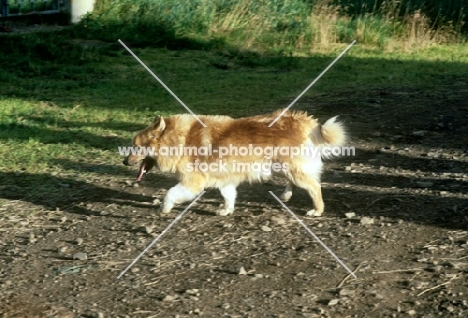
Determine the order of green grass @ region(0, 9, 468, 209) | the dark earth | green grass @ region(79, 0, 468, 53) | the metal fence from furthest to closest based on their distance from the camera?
1. the metal fence
2. green grass @ region(79, 0, 468, 53)
3. green grass @ region(0, 9, 468, 209)
4. the dark earth

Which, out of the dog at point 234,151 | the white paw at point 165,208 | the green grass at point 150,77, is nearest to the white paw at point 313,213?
the dog at point 234,151

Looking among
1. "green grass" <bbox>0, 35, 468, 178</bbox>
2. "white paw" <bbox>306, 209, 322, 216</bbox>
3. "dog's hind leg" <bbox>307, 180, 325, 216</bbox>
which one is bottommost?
"green grass" <bbox>0, 35, 468, 178</bbox>

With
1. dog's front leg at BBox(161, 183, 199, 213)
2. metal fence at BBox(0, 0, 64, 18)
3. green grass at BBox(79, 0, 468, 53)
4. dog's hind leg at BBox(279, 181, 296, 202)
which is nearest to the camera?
dog's front leg at BBox(161, 183, 199, 213)

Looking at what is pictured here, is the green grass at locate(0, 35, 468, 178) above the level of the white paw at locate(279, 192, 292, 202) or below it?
below

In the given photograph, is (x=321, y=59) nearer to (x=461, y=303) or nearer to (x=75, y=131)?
(x=75, y=131)

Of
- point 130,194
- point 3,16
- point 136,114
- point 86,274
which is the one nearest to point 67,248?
point 86,274

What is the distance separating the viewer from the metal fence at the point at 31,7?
15.8 m

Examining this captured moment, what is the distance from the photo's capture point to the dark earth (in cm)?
526

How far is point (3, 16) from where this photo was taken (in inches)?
611

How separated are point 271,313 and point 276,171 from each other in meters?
1.90

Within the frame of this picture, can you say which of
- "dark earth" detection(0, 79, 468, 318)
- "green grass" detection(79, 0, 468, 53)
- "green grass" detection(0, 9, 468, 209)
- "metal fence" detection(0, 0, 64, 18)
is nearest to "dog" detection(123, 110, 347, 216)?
"dark earth" detection(0, 79, 468, 318)

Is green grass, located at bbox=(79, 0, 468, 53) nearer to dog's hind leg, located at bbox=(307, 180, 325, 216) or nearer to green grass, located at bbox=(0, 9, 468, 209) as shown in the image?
green grass, located at bbox=(0, 9, 468, 209)

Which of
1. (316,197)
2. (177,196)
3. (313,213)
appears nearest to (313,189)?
(316,197)

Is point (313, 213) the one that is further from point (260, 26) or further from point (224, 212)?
point (260, 26)
